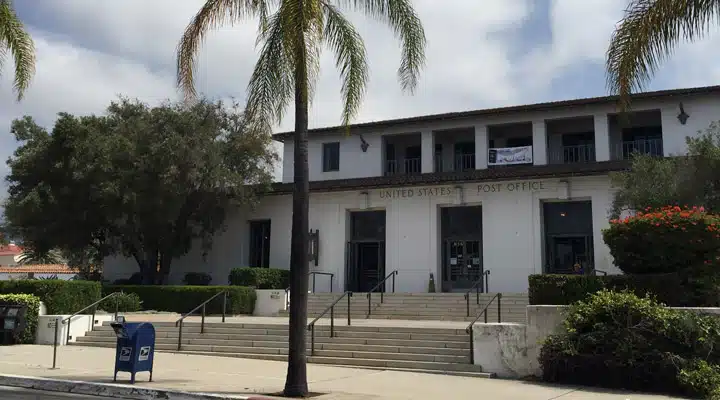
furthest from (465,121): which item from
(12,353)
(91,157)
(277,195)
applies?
(12,353)

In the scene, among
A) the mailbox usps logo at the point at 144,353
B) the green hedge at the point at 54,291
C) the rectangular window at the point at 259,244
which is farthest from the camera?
the rectangular window at the point at 259,244

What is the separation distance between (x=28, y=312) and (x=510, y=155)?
784 inches

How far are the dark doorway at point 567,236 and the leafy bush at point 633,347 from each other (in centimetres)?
1327

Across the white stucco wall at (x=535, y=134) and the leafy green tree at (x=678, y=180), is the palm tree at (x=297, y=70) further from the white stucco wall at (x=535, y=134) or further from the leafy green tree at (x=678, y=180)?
the white stucco wall at (x=535, y=134)

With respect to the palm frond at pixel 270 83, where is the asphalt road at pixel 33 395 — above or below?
below

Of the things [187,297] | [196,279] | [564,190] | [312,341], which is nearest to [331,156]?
[196,279]

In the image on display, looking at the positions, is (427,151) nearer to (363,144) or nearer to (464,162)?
(464,162)

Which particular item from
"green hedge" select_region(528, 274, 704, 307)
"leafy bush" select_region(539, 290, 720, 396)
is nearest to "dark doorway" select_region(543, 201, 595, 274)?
"green hedge" select_region(528, 274, 704, 307)

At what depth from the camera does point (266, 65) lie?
1283 cm

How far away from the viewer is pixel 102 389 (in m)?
12.0

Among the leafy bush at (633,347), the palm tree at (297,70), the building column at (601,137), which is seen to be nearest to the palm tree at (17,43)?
the palm tree at (297,70)

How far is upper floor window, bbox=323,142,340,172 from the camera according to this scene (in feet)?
110

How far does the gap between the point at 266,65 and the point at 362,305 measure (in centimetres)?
1296

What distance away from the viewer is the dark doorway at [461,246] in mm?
27891
